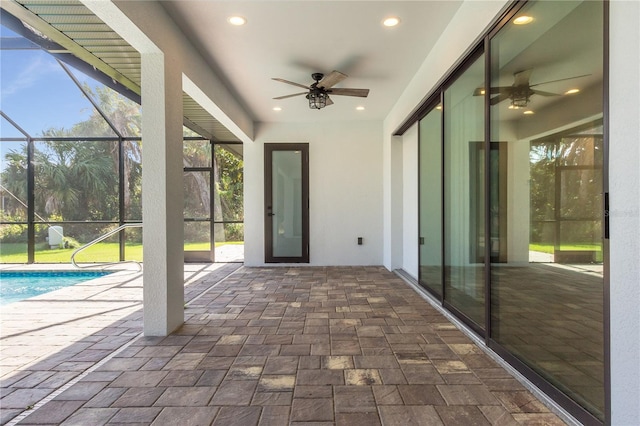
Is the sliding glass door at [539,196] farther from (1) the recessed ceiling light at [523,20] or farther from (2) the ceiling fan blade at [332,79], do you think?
(2) the ceiling fan blade at [332,79]

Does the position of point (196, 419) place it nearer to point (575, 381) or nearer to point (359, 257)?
point (575, 381)

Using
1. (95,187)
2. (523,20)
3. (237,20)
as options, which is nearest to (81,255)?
(95,187)

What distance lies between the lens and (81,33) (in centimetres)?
293

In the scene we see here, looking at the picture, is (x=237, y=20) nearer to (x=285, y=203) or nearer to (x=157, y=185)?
(x=157, y=185)

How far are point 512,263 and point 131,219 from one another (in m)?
7.02

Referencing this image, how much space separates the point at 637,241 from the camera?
1245 mm

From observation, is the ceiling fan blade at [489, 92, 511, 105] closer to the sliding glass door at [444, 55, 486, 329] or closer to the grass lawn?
the sliding glass door at [444, 55, 486, 329]

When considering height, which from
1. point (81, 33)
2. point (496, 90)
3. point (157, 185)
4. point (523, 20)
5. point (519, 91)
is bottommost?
point (157, 185)

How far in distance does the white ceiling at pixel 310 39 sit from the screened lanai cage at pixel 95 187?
2795 mm

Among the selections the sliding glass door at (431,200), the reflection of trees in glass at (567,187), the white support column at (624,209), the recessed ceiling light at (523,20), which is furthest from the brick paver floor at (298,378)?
the recessed ceiling light at (523,20)

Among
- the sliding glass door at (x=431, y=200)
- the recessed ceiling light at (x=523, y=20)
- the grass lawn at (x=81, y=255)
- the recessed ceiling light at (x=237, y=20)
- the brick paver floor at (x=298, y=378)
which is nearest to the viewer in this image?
the brick paver floor at (x=298, y=378)

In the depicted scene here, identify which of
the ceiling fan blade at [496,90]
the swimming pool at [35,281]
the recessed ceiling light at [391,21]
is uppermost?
the recessed ceiling light at [391,21]

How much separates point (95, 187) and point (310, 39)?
6.33 m

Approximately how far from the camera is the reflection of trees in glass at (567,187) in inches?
58.2
